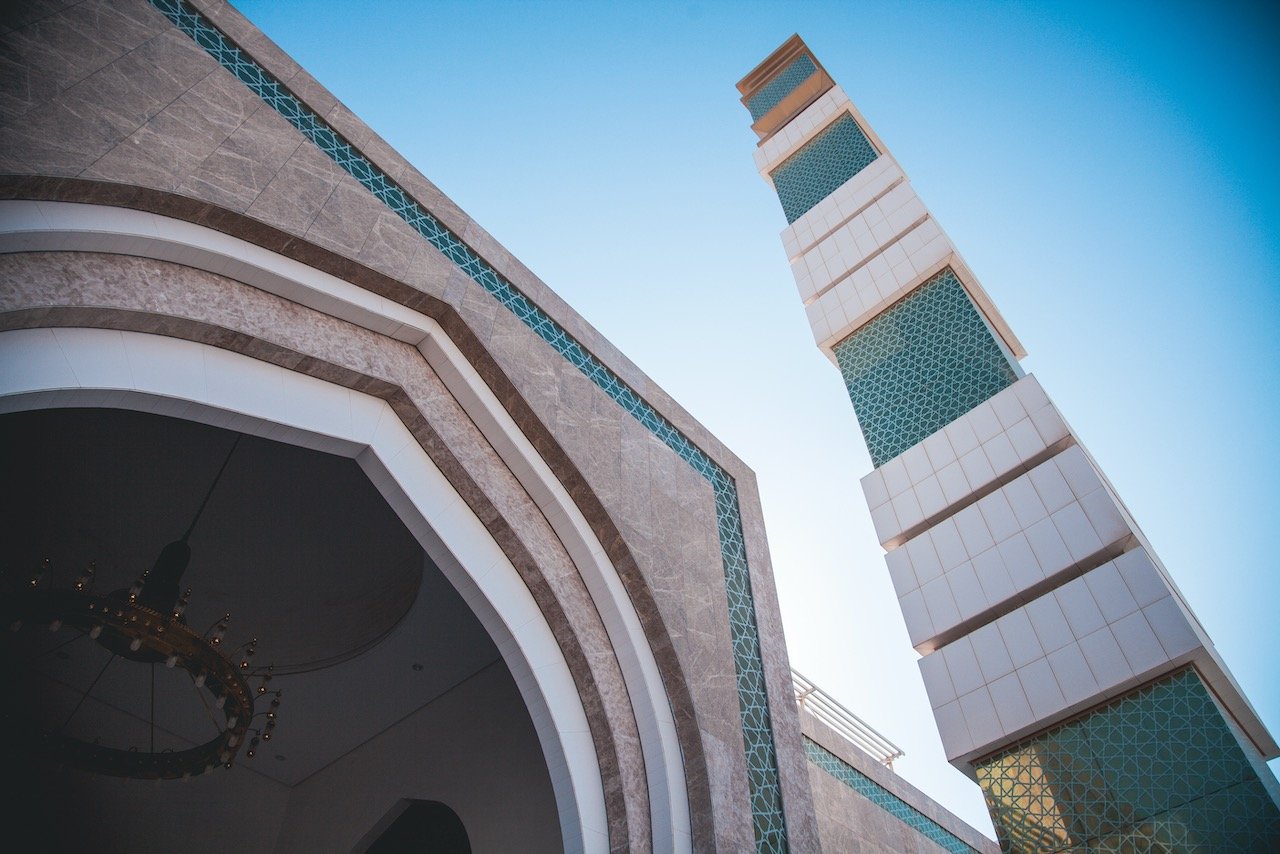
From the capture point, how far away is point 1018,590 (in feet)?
22.1

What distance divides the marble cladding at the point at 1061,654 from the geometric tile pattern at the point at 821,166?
6995 millimetres

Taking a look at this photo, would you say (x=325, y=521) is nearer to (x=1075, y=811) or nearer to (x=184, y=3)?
(x=184, y=3)

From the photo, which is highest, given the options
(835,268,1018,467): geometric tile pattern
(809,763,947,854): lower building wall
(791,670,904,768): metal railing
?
(835,268,1018,467): geometric tile pattern

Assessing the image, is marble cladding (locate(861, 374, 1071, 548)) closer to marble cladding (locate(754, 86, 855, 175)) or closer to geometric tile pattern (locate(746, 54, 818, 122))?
marble cladding (locate(754, 86, 855, 175))

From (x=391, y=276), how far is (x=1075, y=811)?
5635mm

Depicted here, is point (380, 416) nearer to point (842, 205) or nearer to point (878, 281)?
point (878, 281)

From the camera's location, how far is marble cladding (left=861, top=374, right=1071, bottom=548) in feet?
23.9

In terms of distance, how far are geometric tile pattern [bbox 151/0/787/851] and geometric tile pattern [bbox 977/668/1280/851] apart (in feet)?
10.7

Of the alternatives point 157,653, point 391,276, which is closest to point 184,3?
point 391,276

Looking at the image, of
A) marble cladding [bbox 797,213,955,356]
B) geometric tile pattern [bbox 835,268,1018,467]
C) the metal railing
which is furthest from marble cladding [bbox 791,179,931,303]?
the metal railing

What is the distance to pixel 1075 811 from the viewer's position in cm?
557

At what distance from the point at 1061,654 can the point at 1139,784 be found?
Answer: 104 centimetres

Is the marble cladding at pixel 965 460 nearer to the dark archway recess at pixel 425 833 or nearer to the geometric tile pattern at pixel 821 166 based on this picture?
the dark archway recess at pixel 425 833

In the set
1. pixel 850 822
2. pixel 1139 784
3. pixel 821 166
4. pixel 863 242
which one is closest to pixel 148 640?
pixel 850 822
